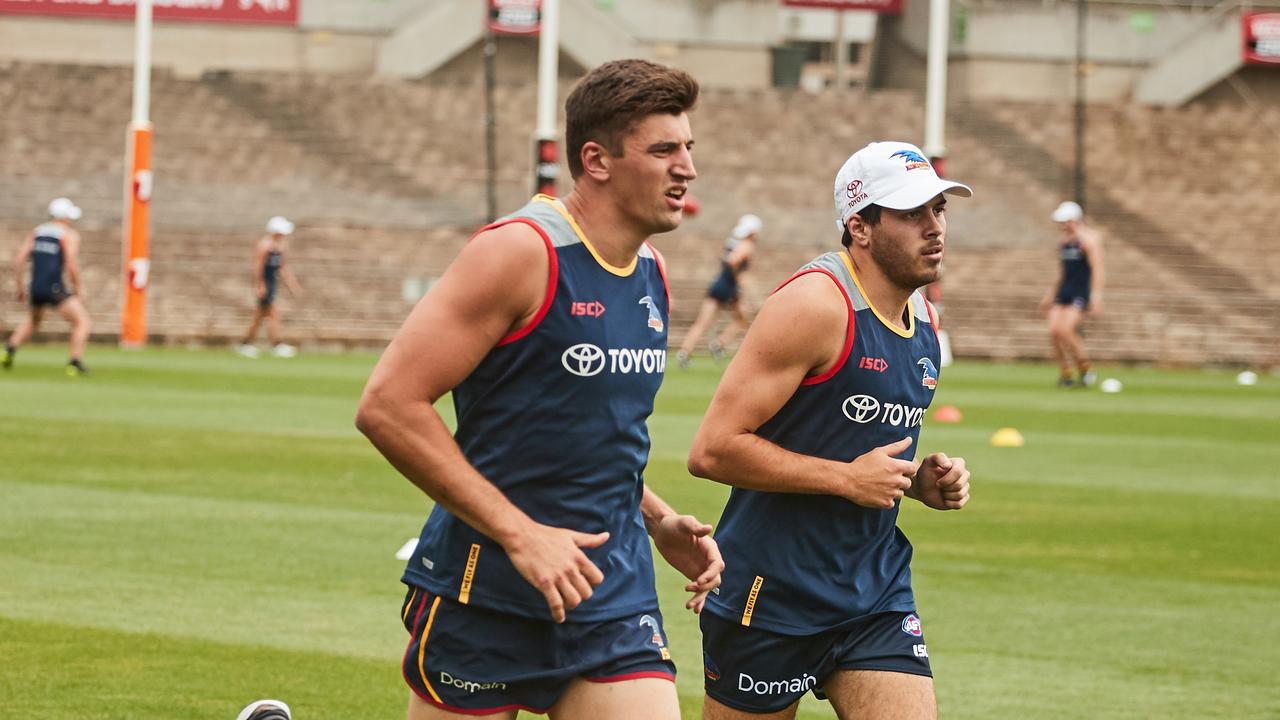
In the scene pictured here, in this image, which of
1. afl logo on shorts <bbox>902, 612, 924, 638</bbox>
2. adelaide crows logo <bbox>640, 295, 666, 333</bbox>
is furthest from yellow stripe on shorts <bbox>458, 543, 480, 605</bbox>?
afl logo on shorts <bbox>902, 612, 924, 638</bbox>

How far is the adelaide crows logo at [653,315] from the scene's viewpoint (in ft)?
14.5

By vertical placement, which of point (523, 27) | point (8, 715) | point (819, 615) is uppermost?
point (523, 27)

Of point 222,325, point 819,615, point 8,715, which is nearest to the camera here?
point 819,615

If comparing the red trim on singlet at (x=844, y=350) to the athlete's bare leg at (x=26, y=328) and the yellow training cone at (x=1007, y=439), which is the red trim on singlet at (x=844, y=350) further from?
the athlete's bare leg at (x=26, y=328)

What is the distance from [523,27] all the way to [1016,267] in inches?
504

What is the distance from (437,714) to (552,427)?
0.68m

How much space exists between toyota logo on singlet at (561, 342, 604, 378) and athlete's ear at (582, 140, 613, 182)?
0.38 m

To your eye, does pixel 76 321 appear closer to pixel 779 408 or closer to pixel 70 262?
pixel 70 262

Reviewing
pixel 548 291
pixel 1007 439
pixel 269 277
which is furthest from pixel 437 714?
pixel 269 277

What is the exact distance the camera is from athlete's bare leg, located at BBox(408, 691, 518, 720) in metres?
4.30

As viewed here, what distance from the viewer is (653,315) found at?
14.6 feet

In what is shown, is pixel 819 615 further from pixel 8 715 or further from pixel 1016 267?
pixel 1016 267

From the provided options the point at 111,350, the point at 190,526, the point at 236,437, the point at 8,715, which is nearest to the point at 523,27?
the point at 111,350

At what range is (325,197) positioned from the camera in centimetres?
4194
